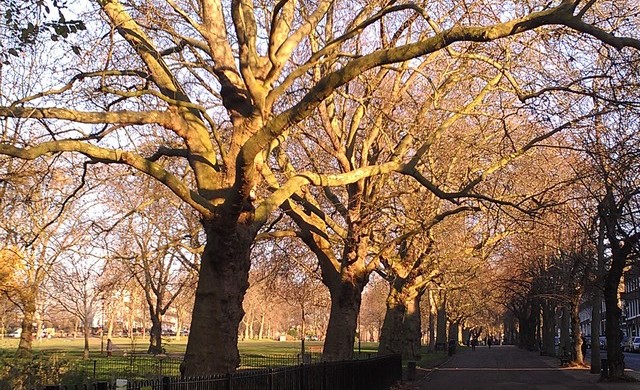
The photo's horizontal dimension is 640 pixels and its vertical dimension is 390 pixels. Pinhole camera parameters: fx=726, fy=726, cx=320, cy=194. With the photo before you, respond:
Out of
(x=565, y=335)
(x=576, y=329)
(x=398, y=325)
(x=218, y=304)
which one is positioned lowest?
(x=565, y=335)

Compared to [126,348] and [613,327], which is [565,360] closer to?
[613,327]

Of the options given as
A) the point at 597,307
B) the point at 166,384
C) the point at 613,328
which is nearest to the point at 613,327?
the point at 613,328

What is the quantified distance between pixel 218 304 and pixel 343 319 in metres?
8.92

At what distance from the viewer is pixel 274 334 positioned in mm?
162625

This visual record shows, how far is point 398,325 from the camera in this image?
34031mm

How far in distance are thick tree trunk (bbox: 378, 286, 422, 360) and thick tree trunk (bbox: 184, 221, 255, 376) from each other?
1846cm

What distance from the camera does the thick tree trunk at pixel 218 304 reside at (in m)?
13.1

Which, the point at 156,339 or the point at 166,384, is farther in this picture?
the point at 156,339

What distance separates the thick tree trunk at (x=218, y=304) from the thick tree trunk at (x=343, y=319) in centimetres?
825

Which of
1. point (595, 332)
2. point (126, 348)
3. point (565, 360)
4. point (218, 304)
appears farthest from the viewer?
point (126, 348)

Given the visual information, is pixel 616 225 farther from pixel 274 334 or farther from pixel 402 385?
pixel 274 334

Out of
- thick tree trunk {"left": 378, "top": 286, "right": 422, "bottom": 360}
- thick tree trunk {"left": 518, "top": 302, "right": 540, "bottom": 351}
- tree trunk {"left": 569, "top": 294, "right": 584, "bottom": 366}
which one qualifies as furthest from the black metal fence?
thick tree trunk {"left": 518, "top": 302, "right": 540, "bottom": 351}

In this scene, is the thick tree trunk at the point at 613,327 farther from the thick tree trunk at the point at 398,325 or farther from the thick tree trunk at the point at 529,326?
the thick tree trunk at the point at 529,326

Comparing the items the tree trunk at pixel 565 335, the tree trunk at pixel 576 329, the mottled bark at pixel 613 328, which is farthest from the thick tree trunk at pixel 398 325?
the tree trunk at pixel 565 335
